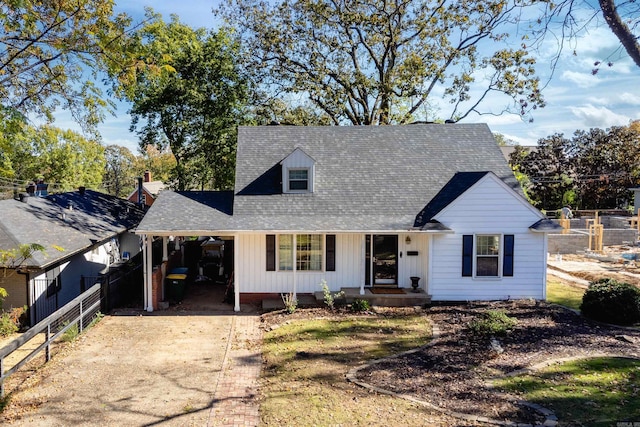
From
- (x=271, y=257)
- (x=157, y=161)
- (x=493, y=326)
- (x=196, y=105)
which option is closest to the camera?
(x=493, y=326)

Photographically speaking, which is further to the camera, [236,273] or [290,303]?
[236,273]

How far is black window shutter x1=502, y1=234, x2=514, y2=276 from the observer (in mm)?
14922

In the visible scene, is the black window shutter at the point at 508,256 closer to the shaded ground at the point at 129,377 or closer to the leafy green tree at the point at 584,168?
the shaded ground at the point at 129,377

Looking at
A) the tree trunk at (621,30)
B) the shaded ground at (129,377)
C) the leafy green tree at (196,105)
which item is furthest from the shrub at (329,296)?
the leafy green tree at (196,105)

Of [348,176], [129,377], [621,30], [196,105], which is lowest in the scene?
[129,377]

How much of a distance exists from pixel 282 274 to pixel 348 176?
4801 millimetres

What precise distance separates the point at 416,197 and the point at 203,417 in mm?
11476

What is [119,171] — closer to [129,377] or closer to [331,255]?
[331,255]

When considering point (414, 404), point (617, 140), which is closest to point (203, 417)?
point (414, 404)

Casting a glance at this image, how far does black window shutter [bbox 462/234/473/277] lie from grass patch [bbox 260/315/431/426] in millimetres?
2760

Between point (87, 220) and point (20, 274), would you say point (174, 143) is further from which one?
point (20, 274)

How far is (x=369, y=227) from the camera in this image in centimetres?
1480

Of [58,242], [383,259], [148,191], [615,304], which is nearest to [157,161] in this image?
[148,191]

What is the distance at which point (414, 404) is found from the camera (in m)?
7.61
